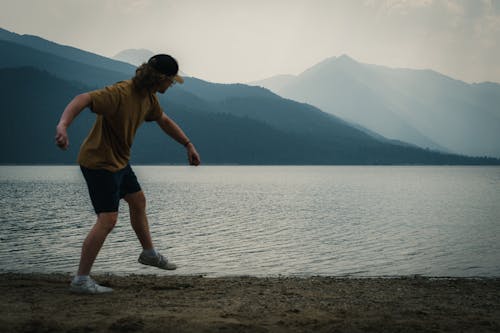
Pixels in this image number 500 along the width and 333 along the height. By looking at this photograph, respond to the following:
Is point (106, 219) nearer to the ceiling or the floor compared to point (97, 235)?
nearer to the ceiling

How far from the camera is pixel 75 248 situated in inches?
701

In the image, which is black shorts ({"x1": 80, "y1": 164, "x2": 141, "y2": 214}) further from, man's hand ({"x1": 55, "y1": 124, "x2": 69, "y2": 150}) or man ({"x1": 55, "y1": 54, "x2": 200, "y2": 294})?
man's hand ({"x1": 55, "y1": 124, "x2": 69, "y2": 150})

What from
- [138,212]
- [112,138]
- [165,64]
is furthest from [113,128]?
[138,212]

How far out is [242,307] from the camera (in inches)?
241

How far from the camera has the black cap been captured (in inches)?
250

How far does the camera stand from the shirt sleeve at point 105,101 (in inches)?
239

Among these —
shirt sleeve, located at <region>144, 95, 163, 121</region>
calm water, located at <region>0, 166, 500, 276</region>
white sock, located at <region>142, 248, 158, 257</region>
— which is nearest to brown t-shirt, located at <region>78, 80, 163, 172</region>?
shirt sleeve, located at <region>144, 95, 163, 121</region>

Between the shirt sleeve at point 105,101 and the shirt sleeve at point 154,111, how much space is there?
59 centimetres

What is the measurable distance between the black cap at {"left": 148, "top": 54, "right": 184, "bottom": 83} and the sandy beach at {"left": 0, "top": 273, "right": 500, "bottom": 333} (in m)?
2.74

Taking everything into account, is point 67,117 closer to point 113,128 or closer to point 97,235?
point 113,128

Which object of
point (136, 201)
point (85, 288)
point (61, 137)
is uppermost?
point (61, 137)

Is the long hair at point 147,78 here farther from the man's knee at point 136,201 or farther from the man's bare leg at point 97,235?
the man's bare leg at point 97,235

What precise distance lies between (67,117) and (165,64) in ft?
4.52

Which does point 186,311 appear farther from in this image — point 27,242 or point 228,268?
point 27,242
